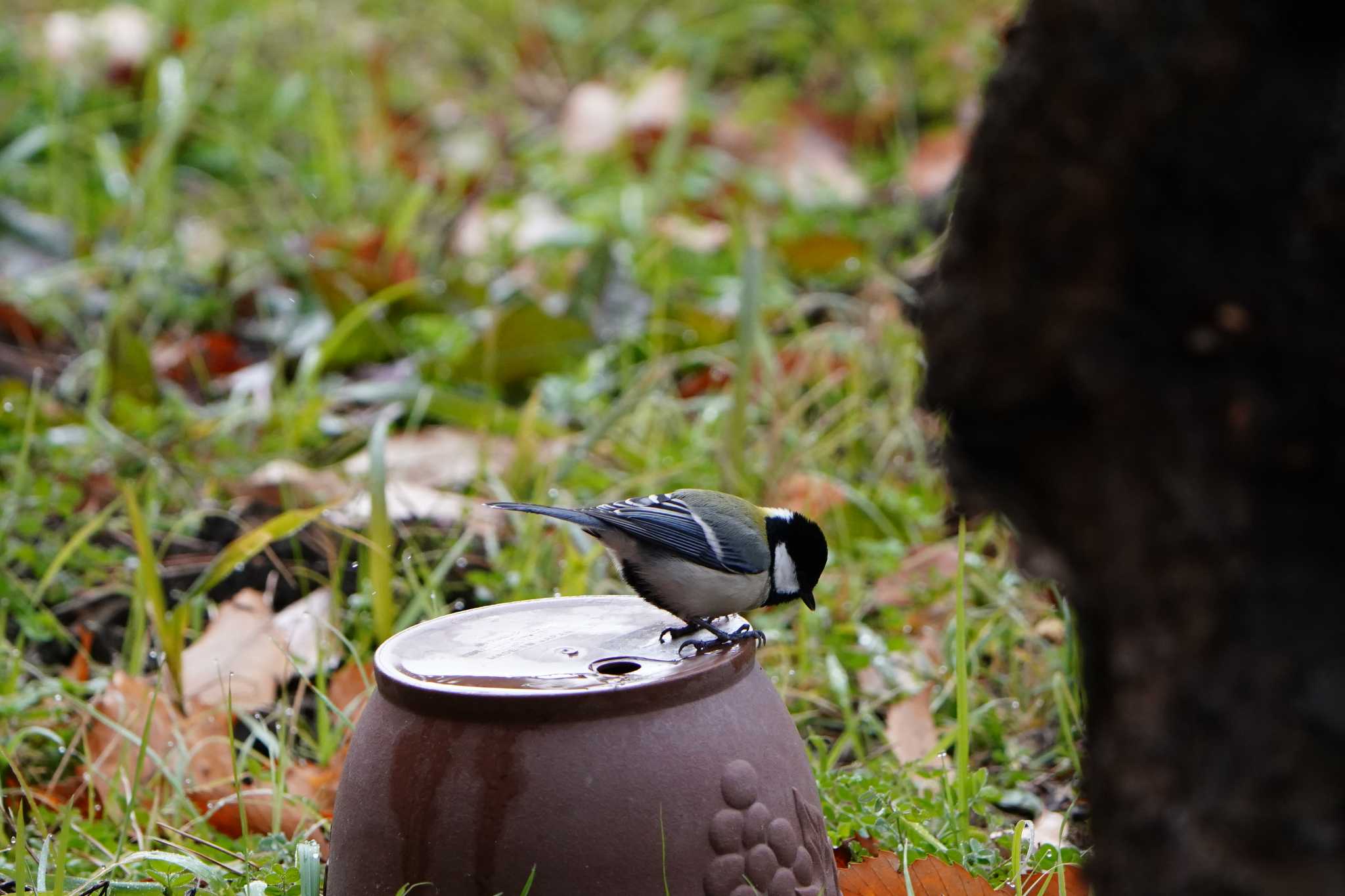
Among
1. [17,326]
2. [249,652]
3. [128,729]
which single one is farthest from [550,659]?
[17,326]

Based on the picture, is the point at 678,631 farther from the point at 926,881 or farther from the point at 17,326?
the point at 17,326

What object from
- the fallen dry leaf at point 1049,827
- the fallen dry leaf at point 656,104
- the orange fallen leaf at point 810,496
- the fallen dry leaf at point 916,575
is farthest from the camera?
the fallen dry leaf at point 656,104

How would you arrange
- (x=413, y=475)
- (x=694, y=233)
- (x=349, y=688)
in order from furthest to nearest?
(x=694, y=233) < (x=413, y=475) < (x=349, y=688)

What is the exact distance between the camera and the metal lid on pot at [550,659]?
5.37 feet

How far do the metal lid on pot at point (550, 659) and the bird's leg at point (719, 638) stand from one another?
16 millimetres

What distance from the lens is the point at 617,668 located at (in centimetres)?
175

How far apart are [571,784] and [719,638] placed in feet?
1.15

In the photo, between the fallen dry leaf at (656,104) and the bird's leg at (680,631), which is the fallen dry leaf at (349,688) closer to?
the bird's leg at (680,631)

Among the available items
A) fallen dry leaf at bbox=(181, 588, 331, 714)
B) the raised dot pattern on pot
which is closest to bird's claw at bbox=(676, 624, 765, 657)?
the raised dot pattern on pot

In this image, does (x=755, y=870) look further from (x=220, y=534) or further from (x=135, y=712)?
(x=220, y=534)

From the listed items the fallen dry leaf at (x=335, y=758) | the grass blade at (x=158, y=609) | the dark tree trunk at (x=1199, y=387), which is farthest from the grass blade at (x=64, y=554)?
the dark tree trunk at (x=1199, y=387)

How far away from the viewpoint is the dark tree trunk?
875 mm

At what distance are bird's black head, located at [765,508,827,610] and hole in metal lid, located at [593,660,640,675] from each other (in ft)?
1.74

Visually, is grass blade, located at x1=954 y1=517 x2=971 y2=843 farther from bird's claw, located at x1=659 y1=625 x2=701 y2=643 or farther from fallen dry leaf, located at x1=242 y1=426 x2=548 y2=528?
fallen dry leaf, located at x1=242 y1=426 x2=548 y2=528
